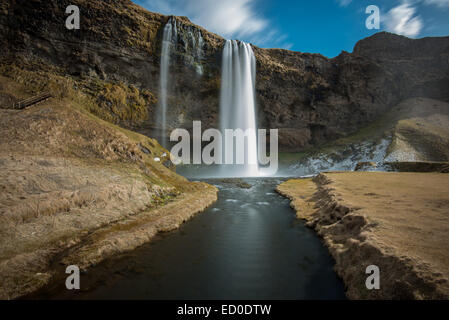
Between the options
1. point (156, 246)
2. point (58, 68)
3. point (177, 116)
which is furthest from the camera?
point (177, 116)

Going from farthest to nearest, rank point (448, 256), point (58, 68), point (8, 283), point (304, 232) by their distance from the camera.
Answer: point (58, 68)
point (304, 232)
point (8, 283)
point (448, 256)

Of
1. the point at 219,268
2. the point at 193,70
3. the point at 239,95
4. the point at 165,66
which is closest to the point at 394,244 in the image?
the point at 219,268

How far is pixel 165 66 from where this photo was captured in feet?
157

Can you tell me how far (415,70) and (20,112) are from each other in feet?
413

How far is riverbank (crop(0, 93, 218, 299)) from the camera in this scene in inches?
294

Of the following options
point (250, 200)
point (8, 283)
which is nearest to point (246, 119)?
point (250, 200)

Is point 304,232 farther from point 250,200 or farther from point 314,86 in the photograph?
point 314,86

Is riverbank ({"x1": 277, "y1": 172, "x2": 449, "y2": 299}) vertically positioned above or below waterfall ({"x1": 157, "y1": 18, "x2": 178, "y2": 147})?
below

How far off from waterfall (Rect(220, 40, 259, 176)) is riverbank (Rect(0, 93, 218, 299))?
38.2 meters

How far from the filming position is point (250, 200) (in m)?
21.7

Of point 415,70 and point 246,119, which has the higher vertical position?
point 415,70

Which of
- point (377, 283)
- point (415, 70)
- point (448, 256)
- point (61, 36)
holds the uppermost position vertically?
point (415, 70)

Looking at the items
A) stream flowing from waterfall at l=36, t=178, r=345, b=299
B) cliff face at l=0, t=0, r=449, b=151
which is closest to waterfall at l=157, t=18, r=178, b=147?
cliff face at l=0, t=0, r=449, b=151

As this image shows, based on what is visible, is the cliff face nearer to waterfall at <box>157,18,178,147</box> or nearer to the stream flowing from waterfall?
waterfall at <box>157,18,178,147</box>
